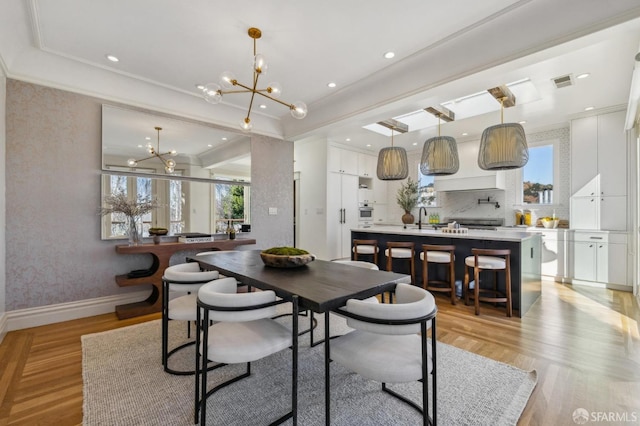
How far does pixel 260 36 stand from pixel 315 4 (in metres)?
0.64

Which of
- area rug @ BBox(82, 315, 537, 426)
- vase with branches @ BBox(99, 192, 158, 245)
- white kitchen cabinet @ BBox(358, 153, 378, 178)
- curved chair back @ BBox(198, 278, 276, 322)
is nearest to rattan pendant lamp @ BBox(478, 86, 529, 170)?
area rug @ BBox(82, 315, 537, 426)

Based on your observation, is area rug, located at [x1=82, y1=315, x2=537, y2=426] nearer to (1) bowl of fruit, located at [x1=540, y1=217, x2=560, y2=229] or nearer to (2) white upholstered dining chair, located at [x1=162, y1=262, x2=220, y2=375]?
(2) white upholstered dining chair, located at [x1=162, y1=262, x2=220, y2=375]

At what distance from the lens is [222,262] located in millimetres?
2328

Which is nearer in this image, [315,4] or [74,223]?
[315,4]

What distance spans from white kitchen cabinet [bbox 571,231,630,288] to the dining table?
4320 millimetres

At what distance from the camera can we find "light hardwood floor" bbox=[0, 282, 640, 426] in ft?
5.35

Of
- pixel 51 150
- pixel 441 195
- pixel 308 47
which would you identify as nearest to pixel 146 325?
pixel 51 150

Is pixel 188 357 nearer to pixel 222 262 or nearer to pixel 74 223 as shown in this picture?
pixel 222 262

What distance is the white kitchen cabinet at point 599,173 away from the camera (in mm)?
4129

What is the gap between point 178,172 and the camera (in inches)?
152

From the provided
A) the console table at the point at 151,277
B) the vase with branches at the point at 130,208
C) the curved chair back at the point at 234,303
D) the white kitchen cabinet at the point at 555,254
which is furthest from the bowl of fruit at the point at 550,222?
the vase with branches at the point at 130,208

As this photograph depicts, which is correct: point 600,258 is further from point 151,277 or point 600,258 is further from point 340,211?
point 151,277

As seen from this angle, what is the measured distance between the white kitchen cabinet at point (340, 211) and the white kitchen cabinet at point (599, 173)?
3.92 m

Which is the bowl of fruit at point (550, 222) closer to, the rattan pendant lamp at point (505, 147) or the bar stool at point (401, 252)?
the rattan pendant lamp at point (505, 147)
